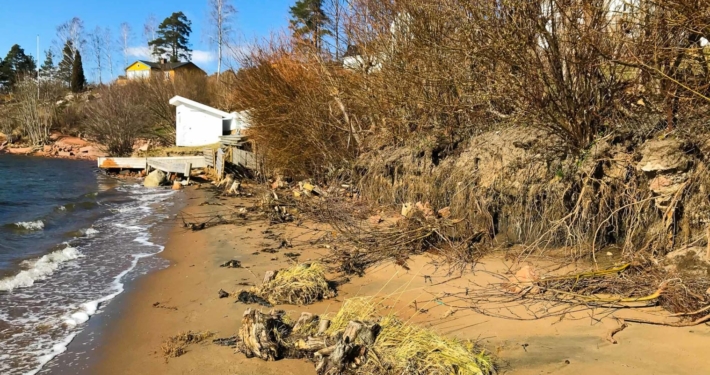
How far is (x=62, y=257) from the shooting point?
9.29m

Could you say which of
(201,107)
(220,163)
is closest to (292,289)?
(220,163)

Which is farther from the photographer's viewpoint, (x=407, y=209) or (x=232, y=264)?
(x=407, y=209)

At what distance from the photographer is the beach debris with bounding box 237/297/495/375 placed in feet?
13.6

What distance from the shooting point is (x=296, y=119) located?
1549 centimetres

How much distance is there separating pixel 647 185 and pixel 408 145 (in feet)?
19.1

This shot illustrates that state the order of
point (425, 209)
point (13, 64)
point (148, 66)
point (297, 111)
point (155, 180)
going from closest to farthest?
point (425, 209)
point (297, 111)
point (155, 180)
point (148, 66)
point (13, 64)

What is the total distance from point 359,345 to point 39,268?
6922 mm

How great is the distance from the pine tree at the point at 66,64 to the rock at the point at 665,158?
7463 cm

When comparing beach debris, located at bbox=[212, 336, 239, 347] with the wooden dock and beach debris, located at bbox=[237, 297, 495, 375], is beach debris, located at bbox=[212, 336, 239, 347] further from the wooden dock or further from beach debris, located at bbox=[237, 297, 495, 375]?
the wooden dock

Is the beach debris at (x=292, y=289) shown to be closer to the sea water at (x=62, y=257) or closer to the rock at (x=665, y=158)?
the sea water at (x=62, y=257)

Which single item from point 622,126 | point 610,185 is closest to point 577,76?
point 622,126

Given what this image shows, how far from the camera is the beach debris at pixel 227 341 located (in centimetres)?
507

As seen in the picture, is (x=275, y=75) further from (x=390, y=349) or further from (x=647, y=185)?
(x=390, y=349)

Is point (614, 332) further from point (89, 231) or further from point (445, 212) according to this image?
point (89, 231)
